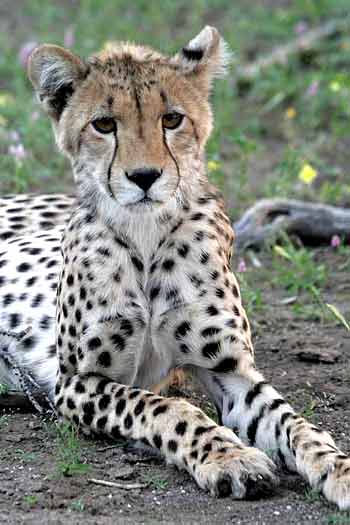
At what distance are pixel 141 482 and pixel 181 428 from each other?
7.7 inches

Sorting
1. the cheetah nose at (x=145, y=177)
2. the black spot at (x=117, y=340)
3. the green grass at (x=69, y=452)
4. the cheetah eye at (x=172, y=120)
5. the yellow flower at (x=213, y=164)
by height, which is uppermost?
the cheetah eye at (x=172, y=120)

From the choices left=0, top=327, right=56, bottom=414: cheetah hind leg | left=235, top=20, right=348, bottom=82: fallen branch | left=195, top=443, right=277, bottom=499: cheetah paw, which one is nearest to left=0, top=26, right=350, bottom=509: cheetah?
left=195, top=443, right=277, bottom=499: cheetah paw

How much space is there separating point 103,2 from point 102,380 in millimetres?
5816

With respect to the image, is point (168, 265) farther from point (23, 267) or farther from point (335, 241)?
point (335, 241)

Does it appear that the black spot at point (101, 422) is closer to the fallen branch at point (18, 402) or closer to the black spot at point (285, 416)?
the fallen branch at point (18, 402)

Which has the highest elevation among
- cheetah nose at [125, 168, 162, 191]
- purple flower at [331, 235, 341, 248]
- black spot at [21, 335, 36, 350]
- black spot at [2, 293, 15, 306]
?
cheetah nose at [125, 168, 162, 191]

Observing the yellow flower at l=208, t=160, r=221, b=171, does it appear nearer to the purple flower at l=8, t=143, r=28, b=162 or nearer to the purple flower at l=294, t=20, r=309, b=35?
the purple flower at l=8, t=143, r=28, b=162

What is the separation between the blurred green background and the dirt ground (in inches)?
64.5

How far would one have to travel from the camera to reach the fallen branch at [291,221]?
5.61 m

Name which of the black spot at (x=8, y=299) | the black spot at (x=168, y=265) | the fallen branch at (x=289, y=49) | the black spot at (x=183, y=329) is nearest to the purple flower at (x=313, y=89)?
the fallen branch at (x=289, y=49)

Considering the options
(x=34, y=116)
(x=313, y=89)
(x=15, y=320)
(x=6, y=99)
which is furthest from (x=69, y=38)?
(x=15, y=320)

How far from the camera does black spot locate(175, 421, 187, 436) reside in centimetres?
346

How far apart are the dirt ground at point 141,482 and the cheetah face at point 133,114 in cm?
75

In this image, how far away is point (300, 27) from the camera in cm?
813
